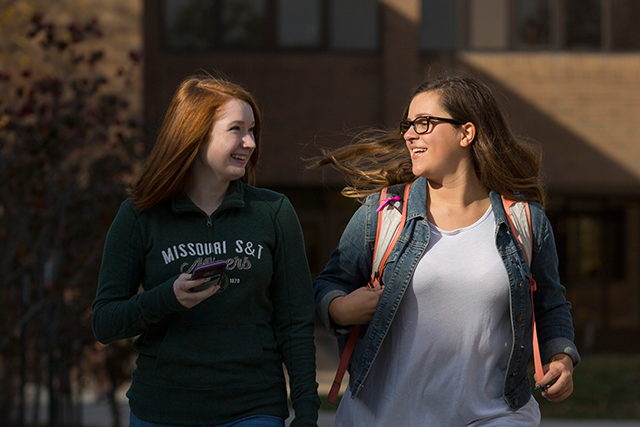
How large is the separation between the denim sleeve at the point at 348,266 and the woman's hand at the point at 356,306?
7 centimetres

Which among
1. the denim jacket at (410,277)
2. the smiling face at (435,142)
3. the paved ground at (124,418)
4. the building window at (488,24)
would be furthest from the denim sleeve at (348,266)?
the building window at (488,24)

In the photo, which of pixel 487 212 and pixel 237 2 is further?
pixel 237 2

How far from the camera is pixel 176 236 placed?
2.69m

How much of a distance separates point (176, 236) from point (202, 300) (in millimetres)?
268

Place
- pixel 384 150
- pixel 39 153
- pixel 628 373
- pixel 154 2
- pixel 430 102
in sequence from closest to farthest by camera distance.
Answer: pixel 430 102 → pixel 384 150 → pixel 39 153 → pixel 628 373 → pixel 154 2

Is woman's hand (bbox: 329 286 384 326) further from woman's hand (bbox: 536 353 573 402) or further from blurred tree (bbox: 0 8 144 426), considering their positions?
blurred tree (bbox: 0 8 144 426)

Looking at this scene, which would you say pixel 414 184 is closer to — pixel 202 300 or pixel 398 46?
pixel 202 300

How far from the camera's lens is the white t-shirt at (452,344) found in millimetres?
2812

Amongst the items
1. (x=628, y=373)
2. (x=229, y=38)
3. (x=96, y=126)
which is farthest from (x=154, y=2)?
(x=628, y=373)

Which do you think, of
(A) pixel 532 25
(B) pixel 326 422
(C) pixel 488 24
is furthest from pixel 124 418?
(A) pixel 532 25

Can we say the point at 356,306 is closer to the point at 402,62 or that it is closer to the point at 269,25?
the point at 402,62

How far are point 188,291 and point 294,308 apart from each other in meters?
0.46

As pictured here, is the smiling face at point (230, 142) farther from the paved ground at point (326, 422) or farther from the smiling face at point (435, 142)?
the paved ground at point (326, 422)

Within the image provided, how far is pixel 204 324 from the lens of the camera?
2.65 metres
